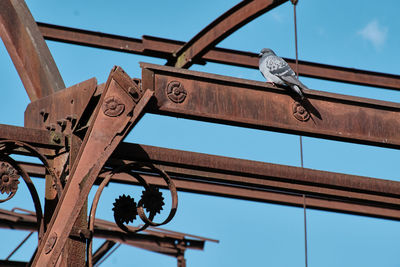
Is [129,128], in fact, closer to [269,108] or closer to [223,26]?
[269,108]

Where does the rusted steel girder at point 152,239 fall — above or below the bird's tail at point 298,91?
above

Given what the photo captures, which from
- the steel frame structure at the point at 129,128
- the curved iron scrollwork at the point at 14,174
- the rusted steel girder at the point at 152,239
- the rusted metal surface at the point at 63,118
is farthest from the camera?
the rusted steel girder at the point at 152,239

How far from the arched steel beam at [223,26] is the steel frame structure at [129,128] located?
1953 millimetres

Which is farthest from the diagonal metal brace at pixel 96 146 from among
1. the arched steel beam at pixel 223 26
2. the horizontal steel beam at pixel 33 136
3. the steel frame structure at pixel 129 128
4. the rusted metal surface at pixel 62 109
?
the arched steel beam at pixel 223 26

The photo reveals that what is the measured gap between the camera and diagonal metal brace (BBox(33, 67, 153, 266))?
539 centimetres

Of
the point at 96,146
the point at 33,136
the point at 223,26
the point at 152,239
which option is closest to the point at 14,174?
the point at 33,136

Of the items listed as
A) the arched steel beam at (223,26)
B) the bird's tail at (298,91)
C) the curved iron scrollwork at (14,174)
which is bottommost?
the curved iron scrollwork at (14,174)

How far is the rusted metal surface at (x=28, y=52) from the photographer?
6734 millimetres

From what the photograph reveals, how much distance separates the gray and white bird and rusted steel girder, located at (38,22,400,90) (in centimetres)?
176

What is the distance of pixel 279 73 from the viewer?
23.3ft

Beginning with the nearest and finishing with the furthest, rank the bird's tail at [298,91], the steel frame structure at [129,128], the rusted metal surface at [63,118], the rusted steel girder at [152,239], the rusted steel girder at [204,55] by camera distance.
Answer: the steel frame structure at [129,128]
the rusted metal surface at [63,118]
the bird's tail at [298,91]
the rusted steel girder at [204,55]
the rusted steel girder at [152,239]

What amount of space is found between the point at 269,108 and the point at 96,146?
5.23 ft

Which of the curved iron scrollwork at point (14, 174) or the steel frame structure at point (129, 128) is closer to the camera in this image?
the steel frame structure at point (129, 128)

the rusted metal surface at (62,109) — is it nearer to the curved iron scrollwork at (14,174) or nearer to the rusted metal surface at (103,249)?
the curved iron scrollwork at (14,174)
